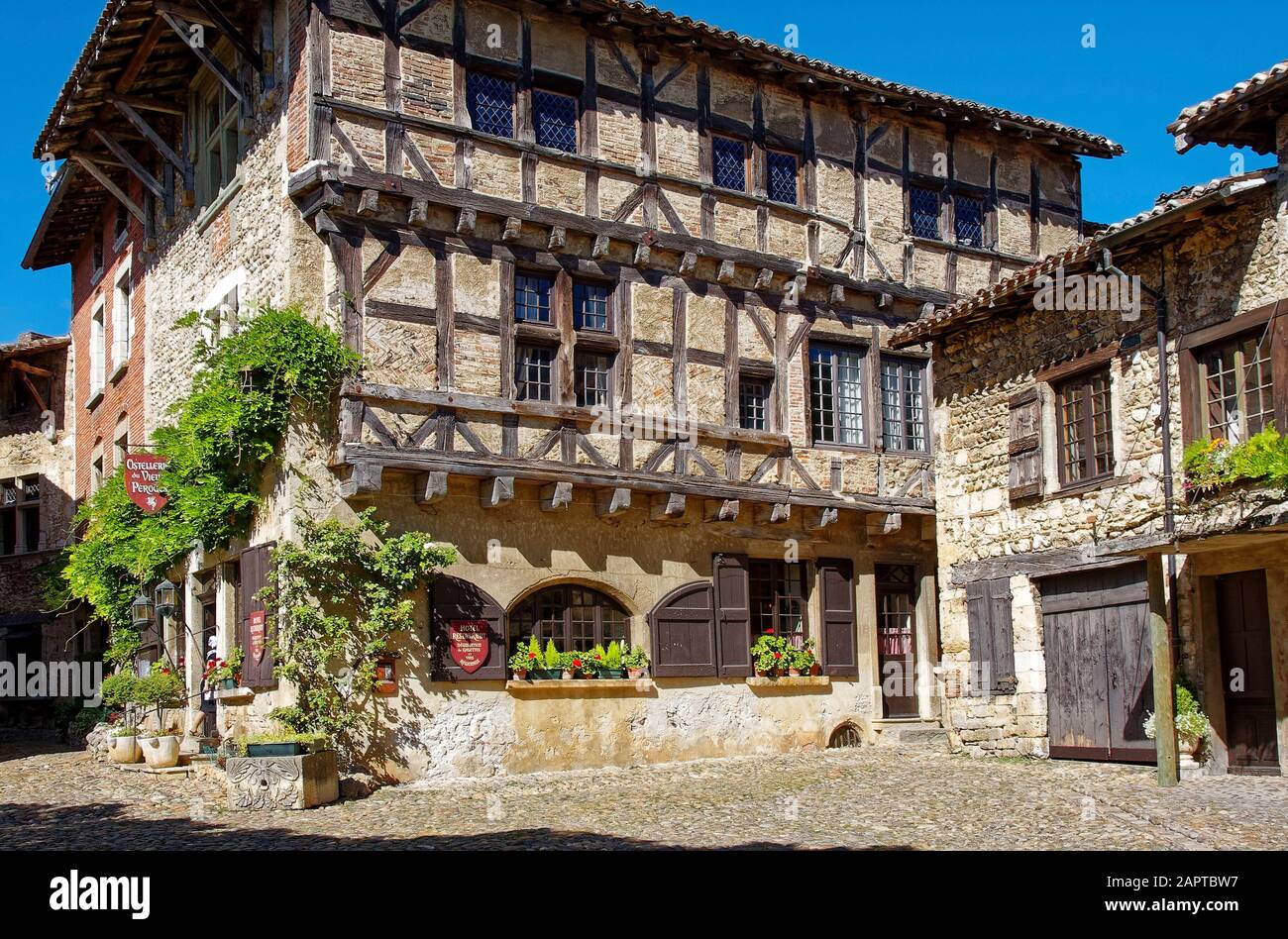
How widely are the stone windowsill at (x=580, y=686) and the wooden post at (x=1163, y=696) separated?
616cm

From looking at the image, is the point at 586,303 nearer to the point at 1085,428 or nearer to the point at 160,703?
the point at 1085,428

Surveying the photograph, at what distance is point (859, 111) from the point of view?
19.5 metres

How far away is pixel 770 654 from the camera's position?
17750mm

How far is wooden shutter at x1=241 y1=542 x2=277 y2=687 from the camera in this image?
1493cm

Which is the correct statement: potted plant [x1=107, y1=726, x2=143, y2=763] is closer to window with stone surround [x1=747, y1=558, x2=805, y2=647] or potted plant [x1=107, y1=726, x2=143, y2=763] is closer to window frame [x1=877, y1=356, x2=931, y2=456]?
window with stone surround [x1=747, y1=558, x2=805, y2=647]

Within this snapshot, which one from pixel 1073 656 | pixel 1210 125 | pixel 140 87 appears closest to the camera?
pixel 1210 125

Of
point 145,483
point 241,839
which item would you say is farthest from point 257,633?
point 241,839

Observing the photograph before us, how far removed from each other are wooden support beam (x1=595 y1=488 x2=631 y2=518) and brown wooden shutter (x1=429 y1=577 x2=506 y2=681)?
1.85 m

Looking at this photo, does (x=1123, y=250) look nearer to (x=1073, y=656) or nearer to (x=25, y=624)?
(x=1073, y=656)

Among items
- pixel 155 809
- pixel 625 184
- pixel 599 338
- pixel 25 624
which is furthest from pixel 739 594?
pixel 25 624

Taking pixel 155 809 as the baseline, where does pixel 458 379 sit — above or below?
above

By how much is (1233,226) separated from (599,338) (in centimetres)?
737

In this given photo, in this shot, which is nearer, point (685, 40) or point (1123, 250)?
point (1123, 250)

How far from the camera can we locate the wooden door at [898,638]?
1927 cm
